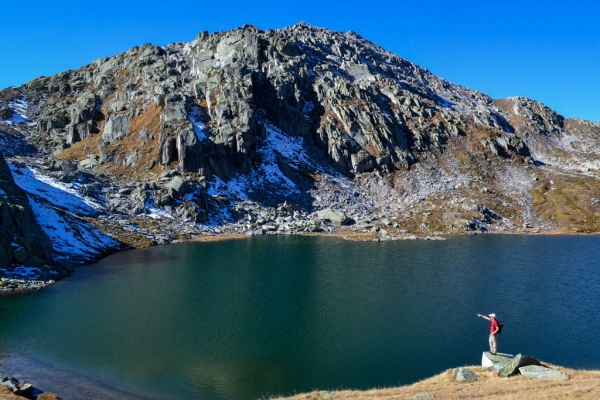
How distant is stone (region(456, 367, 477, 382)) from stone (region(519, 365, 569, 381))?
285cm

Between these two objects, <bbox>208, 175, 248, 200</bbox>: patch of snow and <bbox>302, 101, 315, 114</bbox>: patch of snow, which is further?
<bbox>302, 101, 315, 114</bbox>: patch of snow

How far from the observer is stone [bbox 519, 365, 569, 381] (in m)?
23.0

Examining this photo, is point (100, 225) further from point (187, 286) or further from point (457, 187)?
point (457, 187)

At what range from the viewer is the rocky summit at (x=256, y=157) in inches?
4257

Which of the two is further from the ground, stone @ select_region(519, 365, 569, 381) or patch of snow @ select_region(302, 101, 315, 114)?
patch of snow @ select_region(302, 101, 315, 114)

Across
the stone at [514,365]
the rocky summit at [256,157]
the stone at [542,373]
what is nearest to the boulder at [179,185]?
the rocky summit at [256,157]

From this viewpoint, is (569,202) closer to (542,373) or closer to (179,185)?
(179,185)

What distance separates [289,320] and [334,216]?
80893 millimetres

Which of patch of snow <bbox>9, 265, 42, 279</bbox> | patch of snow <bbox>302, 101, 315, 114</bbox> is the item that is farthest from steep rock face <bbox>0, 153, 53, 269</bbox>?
patch of snow <bbox>302, 101, 315, 114</bbox>

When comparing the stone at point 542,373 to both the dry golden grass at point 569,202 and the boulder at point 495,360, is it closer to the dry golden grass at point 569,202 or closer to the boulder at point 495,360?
the boulder at point 495,360

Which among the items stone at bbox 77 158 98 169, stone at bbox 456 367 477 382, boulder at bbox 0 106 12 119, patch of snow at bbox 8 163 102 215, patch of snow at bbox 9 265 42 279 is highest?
boulder at bbox 0 106 12 119

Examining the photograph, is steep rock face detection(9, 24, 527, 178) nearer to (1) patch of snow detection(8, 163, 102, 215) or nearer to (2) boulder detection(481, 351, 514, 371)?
(1) patch of snow detection(8, 163, 102, 215)

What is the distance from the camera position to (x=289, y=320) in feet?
142

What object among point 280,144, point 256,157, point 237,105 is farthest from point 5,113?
point 280,144
